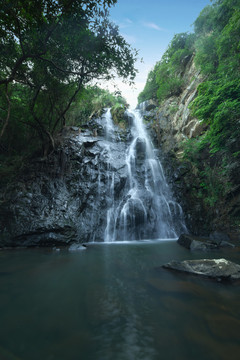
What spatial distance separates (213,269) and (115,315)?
250 cm

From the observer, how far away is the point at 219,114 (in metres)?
7.09

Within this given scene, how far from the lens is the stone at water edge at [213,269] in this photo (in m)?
3.55

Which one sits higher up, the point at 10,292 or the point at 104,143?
the point at 104,143

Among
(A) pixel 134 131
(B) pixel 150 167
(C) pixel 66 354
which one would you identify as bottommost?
(C) pixel 66 354

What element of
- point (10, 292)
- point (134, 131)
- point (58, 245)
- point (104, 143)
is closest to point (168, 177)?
point (104, 143)

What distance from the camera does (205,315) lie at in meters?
2.38

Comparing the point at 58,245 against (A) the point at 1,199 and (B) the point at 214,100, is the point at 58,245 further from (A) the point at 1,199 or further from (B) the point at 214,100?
(B) the point at 214,100

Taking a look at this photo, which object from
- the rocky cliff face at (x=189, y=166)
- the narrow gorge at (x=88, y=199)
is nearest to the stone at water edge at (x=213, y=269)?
the narrow gorge at (x=88, y=199)

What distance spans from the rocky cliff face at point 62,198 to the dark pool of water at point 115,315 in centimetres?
324

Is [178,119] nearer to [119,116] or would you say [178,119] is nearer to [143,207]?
[119,116]

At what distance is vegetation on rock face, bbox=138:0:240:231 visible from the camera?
7332 millimetres

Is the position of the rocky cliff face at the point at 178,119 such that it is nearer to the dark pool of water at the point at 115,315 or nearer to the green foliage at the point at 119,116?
the green foliage at the point at 119,116

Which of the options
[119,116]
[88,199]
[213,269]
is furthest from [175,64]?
[213,269]

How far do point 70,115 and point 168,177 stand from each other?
34.3 feet
